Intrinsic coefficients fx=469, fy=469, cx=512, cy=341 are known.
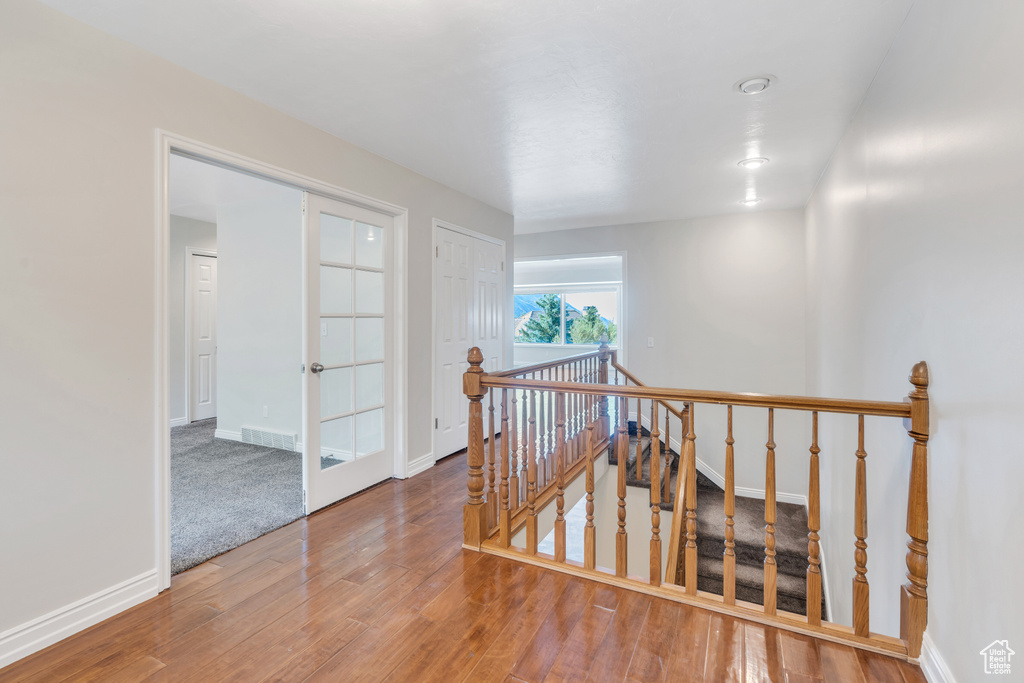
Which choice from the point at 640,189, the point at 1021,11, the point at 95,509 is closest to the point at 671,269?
the point at 640,189

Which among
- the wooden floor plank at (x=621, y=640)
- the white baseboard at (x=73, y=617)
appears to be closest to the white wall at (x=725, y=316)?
the wooden floor plank at (x=621, y=640)

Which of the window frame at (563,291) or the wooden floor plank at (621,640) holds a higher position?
the window frame at (563,291)

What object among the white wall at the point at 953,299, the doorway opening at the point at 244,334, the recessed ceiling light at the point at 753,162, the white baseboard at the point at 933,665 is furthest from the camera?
the doorway opening at the point at 244,334

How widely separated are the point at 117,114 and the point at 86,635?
200cm

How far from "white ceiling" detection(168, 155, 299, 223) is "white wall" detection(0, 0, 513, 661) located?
153 centimetres

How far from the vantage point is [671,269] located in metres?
5.18

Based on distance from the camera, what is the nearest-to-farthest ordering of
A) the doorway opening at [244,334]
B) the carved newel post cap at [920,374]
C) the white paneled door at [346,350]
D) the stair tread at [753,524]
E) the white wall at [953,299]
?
1. the white wall at [953,299]
2. the carved newel post cap at [920,374]
3. the white paneled door at [346,350]
4. the doorway opening at [244,334]
5. the stair tread at [753,524]

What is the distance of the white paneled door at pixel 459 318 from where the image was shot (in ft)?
12.8

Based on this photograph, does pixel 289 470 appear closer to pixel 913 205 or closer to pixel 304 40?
pixel 304 40

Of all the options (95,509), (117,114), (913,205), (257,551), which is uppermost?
(117,114)

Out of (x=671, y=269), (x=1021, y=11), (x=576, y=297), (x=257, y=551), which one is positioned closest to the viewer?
(x=1021, y=11)

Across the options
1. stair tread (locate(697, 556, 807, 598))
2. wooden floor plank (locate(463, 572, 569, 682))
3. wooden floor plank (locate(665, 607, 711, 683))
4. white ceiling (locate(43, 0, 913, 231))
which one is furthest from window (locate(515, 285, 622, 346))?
wooden floor plank (locate(665, 607, 711, 683))

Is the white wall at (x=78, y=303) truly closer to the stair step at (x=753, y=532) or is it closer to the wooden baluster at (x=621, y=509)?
the wooden baluster at (x=621, y=509)

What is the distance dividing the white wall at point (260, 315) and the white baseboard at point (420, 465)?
1.42 metres
